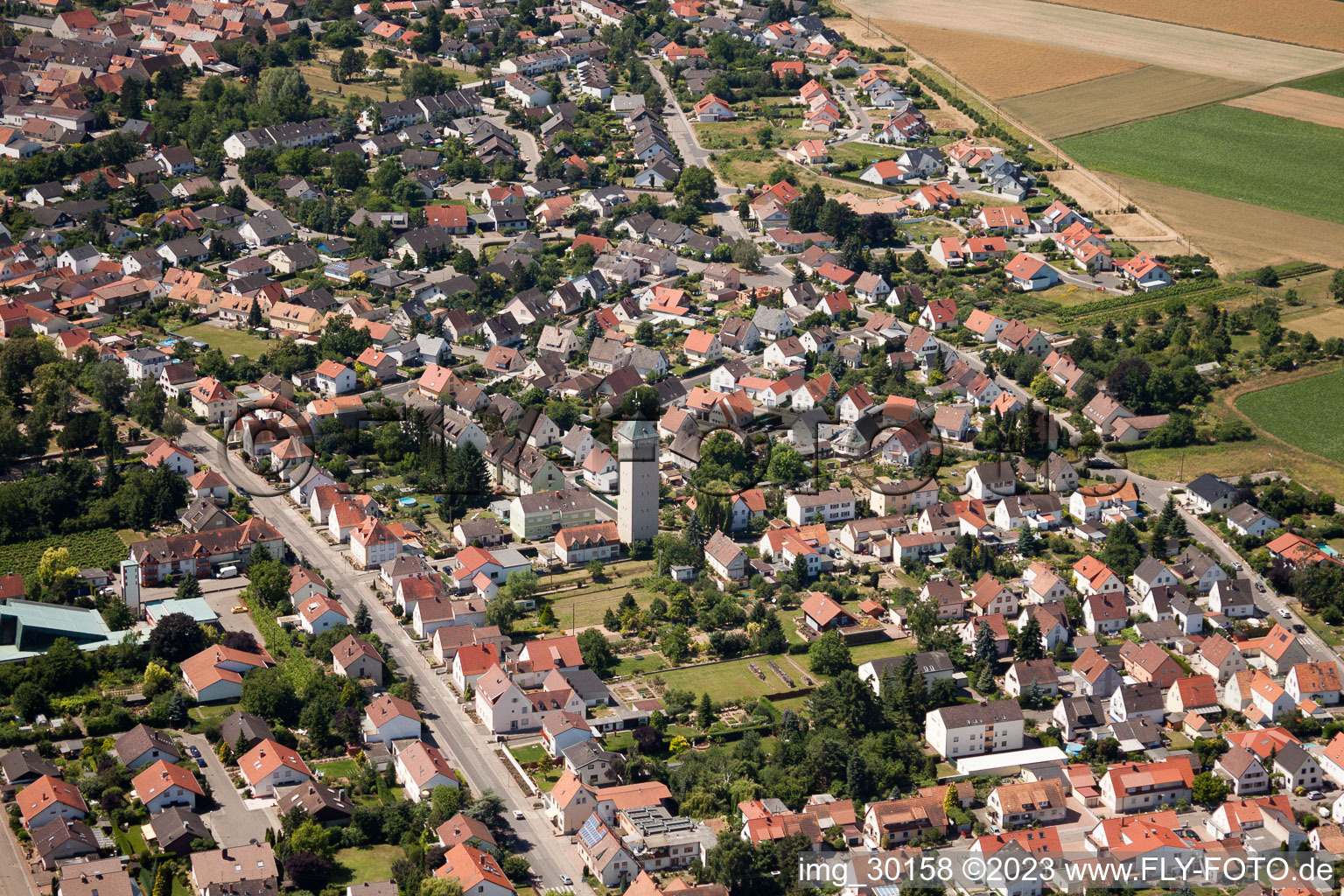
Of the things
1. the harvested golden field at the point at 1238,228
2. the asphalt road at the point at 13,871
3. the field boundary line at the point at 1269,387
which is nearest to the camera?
the asphalt road at the point at 13,871

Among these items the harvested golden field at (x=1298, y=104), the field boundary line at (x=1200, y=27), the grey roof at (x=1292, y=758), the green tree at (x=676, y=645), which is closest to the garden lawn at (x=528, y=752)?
the green tree at (x=676, y=645)

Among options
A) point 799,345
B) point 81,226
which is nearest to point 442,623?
point 799,345

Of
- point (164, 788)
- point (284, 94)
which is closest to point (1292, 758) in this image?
point (164, 788)

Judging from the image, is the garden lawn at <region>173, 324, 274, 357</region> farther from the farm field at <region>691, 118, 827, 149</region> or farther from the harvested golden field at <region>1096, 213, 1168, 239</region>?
the harvested golden field at <region>1096, 213, 1168, 239</region>

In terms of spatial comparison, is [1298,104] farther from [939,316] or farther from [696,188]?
[939,316]

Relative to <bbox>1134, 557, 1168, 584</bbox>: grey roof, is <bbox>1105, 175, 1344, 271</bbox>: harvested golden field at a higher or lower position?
higher

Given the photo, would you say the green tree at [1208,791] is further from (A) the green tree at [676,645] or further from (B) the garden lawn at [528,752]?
(B) the garden lawn at [528,752]

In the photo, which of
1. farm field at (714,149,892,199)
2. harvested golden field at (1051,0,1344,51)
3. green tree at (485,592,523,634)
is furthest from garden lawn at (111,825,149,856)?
harvested golden field at (1051,0,1344,51)
